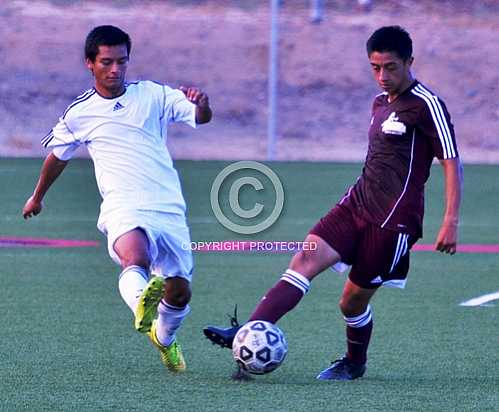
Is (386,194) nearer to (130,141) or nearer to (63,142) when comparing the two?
(130,141)

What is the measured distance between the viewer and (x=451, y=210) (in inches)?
264

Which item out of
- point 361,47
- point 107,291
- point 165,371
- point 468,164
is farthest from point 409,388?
point 361,47

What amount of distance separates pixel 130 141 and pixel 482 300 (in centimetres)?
391

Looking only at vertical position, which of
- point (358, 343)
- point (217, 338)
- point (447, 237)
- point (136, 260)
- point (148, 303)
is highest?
point (447, 237)

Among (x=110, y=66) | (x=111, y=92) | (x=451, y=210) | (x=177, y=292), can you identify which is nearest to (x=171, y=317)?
(x=177, y=292)

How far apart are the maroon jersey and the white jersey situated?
98 centimetres

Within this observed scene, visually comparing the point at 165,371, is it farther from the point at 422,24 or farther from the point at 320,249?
the point at 422,24

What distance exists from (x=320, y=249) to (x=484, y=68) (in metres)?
25.6

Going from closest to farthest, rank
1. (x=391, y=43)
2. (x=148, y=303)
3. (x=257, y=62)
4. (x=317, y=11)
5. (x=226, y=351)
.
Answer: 1. (x=148, y=303)
2. (x=391, y=43)
3. (x=226, y=351)
4. (x=257, y=62)
5. (x=317, y=11)

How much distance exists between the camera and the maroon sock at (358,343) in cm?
722

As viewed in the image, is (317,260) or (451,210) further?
(317,260)

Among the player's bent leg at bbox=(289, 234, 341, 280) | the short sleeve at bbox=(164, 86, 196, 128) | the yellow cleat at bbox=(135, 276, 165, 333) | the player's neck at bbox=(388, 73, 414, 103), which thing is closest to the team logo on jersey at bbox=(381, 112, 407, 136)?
the player's neck at bbox=(388, 73, 414, 103)

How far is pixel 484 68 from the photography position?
31.8 meters

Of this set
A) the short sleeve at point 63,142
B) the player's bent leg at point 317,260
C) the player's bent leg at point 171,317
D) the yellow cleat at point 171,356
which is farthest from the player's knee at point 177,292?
the short sleeve at point 63,142
